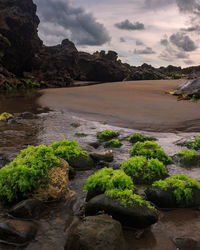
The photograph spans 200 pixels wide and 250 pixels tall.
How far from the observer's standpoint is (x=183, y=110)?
11.2 metres

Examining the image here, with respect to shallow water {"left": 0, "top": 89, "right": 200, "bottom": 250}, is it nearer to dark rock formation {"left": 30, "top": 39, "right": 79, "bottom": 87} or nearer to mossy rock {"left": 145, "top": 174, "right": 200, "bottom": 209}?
mossy rock {"left": 145, "top": 174, "right": 200, "bottom": 209}

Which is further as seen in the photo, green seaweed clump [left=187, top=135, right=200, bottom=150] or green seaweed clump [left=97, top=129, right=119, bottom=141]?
green seaweed clump [left=97, top=129, right=119, bottom=141]

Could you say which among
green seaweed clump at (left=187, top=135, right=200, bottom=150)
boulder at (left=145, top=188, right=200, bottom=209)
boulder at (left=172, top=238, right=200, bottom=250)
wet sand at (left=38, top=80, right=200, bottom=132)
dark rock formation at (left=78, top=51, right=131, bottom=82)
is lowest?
boulder at (left=172, top=238, right=200, bottom=250)

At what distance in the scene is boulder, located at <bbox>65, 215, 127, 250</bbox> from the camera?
258cm

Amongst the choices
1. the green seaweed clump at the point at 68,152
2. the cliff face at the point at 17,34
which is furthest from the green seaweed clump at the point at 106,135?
the cliff face at the point at 17,34

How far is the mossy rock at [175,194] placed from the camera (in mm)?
3711

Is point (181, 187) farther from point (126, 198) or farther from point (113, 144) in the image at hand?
point (113, 144)

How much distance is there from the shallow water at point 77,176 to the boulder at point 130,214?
12 cm

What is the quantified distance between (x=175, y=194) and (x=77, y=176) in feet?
6.74

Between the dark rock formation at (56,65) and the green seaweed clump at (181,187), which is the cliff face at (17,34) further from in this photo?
the green seaweed clump at (181,187)

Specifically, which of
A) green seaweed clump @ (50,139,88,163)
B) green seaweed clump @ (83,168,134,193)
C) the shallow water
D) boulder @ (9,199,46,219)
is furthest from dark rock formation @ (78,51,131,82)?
boulder @ (9,199,46,219)

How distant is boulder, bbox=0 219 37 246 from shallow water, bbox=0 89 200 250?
8 cm

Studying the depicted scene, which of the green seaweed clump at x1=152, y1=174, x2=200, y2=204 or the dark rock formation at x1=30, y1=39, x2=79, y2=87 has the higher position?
the dark rock formation at x1=30, y1=39, x2=79, y2=87

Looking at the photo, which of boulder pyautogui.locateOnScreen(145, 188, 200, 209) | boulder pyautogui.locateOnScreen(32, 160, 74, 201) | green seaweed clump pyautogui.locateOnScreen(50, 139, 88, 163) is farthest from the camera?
green seaweed clump pyautogui.locateOnScreen(50, 139, 88, 163)
